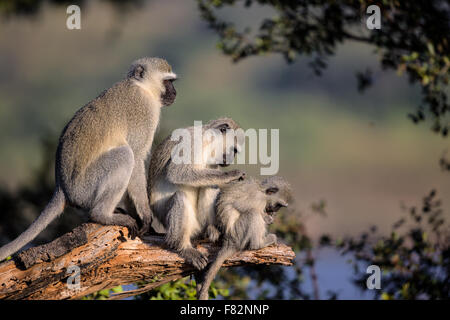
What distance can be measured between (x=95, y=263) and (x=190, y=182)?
1.00m

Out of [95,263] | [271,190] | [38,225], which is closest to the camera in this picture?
[95,263]

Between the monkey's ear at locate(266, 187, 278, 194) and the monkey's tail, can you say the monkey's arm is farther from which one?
the monkey's tail

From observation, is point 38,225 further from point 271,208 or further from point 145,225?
point 271,208

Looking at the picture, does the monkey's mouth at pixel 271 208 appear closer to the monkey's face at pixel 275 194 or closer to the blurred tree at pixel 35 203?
the monkey's face at pixel 275 194

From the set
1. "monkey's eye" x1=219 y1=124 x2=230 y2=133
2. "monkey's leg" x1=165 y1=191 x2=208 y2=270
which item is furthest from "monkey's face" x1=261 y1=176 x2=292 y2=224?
"monkey's leg" x1=165 y1=191 x2=208 y2=270

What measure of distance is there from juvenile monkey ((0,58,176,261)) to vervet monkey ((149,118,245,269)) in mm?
180

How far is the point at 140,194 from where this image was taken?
460 centimetres

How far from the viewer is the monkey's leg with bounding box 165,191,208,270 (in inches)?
176

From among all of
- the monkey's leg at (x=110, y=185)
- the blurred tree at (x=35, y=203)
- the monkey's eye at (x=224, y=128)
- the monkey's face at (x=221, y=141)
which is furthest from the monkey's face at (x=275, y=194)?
the blurred tree at (x=35, y=203)

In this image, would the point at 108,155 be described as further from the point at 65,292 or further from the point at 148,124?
the point at 65,292

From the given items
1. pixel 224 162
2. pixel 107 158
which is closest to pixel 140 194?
pixel 107 158

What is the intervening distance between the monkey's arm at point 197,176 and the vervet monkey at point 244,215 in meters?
0.12

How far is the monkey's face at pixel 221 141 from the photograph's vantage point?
481 centimetres

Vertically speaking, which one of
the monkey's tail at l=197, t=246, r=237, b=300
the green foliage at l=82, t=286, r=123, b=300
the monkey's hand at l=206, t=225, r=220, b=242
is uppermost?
the monkey's hand at l=206, t=225, r=220, b=242
